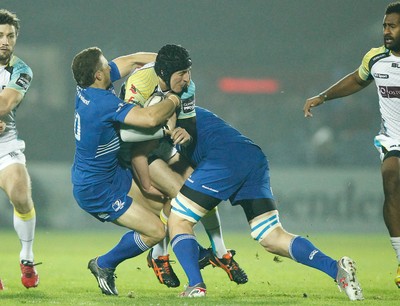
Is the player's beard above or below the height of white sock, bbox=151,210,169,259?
above

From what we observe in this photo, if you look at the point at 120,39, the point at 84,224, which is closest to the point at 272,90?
the point at 120,39

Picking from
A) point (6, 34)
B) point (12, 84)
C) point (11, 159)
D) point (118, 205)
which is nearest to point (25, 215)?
point (11, 159)

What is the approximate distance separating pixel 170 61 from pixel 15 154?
2.07 metres

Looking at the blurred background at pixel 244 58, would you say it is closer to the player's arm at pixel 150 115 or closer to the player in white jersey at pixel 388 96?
the player in white jersey at pixel 388 96

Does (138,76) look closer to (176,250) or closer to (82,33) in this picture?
(176,250)

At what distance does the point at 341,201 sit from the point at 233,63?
402cm

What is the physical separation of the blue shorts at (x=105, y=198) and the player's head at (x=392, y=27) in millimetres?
2775

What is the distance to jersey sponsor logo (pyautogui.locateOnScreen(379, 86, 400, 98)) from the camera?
9227 mm

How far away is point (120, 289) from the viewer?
29.5 feet

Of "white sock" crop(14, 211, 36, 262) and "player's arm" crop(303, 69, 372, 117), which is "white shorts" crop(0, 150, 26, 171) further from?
"player's arm" crop(303, 69, 372, 117)

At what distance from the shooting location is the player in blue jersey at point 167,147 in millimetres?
8219

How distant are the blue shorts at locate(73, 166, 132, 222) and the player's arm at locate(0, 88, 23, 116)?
1133 millimetres

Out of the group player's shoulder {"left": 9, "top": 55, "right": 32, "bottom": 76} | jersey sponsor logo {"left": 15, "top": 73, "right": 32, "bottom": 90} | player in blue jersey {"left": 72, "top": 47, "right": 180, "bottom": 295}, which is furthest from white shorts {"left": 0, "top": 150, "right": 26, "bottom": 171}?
player in blue jersey {"left": 72, "top": 47, "right": 180, "bottom": 295}

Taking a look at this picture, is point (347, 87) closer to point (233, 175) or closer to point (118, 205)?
point (233, 175)
